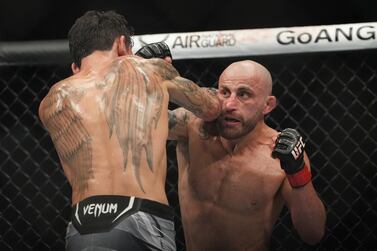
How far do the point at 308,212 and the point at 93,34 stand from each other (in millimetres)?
887

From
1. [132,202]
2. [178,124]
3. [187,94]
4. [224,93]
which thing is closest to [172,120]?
[178,124]

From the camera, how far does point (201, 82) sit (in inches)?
118

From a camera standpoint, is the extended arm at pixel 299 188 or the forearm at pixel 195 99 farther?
the extended arm at pixel 299 188

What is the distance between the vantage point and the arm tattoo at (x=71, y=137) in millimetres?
1809

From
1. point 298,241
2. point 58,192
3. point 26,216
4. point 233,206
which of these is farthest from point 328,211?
point 26,216

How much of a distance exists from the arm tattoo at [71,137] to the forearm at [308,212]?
2.36ft

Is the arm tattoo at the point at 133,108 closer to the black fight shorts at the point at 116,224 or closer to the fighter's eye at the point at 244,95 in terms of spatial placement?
the black fight shorts at the point at 116,224

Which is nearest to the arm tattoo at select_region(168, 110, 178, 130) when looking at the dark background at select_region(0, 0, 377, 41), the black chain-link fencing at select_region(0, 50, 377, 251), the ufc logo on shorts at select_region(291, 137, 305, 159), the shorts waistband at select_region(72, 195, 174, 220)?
the ufc logo on shorts at select_region(291, 137, 305, 159)

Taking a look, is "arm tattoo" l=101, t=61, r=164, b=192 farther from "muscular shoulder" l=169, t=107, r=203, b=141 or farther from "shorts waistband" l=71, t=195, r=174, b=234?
"muscular shoulder" l=169, t=107, r=203, b=141

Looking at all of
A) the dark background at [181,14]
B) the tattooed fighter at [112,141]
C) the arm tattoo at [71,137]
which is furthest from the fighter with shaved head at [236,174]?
the dark background at [181,14]

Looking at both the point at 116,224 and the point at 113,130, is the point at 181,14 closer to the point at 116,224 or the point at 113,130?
the point at 113,130

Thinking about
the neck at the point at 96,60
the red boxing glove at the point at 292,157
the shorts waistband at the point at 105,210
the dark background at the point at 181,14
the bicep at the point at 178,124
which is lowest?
the shorts waistband at the point at 105,210

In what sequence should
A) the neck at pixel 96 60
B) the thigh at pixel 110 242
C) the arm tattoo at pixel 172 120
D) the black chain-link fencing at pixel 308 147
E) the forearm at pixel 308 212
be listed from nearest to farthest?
1. the thigh at pixel 110 242
2. the neck at pixel 96 60
3. the forearm at pixel 308 212
4. the arm tattoo at pixel 172 120
5. the black chain-link fencing at pixel 308 147

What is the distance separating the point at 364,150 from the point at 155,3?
43.7 inches
